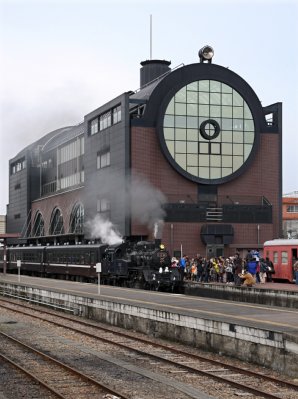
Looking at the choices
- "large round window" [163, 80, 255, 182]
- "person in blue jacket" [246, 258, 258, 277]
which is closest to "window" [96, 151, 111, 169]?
"large round window" [163, 80, 255, 182]

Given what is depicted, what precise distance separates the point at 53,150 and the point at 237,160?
3617cm

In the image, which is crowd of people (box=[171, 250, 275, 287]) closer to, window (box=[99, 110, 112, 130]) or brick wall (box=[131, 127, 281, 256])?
brick wall (box=[131, 127, 281, 256])

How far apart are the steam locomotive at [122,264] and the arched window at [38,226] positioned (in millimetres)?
44015

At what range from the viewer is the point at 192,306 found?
25.2 m

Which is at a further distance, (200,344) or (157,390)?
(200,344)

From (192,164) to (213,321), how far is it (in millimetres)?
50039

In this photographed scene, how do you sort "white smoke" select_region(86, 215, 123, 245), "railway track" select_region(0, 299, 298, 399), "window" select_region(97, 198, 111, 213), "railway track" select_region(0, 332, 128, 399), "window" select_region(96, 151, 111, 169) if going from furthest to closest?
"window" select_region(96, 151, 111, 169) < "window" select_region(97, 198, 111, 213) < "white smoke" select_region(86, 215, 123, 245) < "railway track" select_region(0, 299, 298, 399) < "railway track" select_region(0, 332, 128, 399)

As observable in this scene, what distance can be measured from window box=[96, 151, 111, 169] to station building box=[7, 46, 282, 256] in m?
0.11

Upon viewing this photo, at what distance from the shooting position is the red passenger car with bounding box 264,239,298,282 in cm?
3852

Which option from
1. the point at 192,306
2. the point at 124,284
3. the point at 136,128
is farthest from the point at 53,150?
the point at 192,306

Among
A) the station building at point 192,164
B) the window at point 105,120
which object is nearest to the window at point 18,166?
the window at point 105,120

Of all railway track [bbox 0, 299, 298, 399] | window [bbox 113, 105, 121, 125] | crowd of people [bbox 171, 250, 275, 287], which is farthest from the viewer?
window [bbox 113, 105, 121, 125]

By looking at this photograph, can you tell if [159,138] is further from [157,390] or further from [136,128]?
[157,390]

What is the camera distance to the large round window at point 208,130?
68.2 meters
